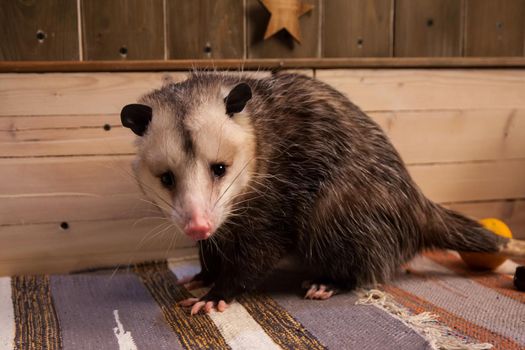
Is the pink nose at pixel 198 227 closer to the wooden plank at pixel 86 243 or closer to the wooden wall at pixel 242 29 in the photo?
the wooden plank at pixel 86 243

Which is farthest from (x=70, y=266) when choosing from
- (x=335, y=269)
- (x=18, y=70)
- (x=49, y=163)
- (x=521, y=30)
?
(x=521, y=30)

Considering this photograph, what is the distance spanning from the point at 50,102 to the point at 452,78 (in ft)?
5.10

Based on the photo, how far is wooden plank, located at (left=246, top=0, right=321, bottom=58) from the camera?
2074mm

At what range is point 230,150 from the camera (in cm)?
149

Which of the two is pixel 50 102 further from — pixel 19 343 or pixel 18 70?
pixel 19 343

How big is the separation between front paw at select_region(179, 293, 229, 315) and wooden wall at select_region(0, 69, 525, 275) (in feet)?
1.64

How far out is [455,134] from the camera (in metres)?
2.23

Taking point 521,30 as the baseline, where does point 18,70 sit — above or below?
below

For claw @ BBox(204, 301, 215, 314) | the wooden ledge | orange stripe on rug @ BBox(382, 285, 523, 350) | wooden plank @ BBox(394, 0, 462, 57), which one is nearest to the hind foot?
orange stripe on rug @ BBox(382, 285, 523, 350)

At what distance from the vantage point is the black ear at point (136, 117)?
1.47 metres

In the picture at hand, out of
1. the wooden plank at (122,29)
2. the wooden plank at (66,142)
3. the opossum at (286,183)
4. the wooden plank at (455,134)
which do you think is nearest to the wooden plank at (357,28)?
the wooden plank at (455,134)

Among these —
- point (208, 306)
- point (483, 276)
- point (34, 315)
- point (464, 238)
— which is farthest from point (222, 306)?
point (483, 276)

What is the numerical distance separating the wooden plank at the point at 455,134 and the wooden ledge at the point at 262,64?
19 cm

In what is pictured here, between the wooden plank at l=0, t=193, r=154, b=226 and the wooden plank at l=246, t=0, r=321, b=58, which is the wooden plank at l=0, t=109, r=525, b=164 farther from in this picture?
the wooden plank at l=246, t=0, r=321, b=58
